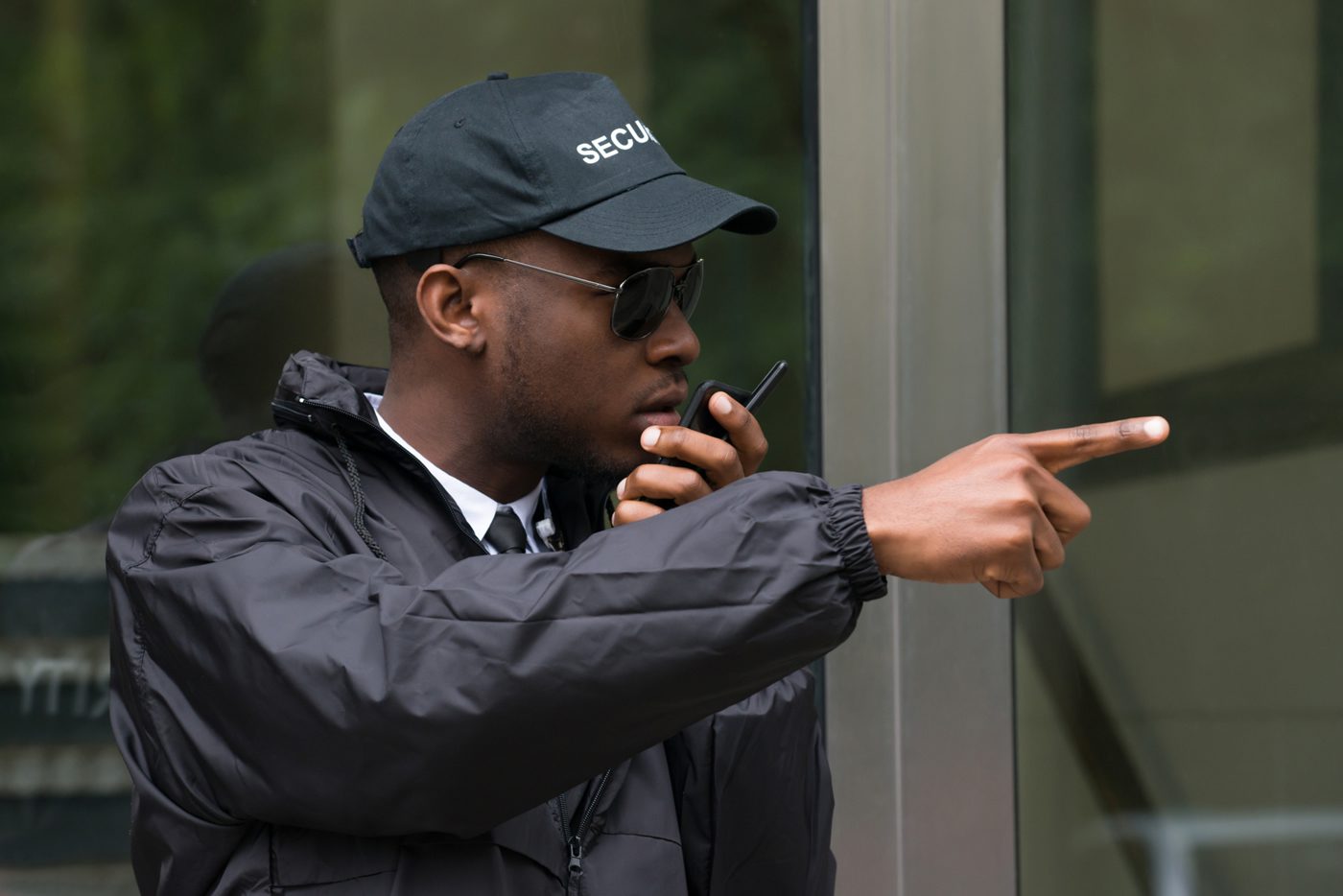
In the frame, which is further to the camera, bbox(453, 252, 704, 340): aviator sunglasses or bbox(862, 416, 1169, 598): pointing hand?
bbox(453, 252, 704, 340): aviator sunglasses

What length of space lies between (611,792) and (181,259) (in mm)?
1951

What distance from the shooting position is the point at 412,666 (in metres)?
1.50

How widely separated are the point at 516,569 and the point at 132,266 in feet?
6.82

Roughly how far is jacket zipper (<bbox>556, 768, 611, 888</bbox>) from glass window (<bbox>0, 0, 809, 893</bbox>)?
5.80 feet

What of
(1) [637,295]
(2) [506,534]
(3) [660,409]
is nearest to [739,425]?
(3) [660,409]

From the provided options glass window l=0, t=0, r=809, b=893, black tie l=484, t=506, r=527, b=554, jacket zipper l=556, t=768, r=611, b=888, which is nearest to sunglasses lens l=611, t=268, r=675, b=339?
black tie l=484, t=506, r=527, b=554

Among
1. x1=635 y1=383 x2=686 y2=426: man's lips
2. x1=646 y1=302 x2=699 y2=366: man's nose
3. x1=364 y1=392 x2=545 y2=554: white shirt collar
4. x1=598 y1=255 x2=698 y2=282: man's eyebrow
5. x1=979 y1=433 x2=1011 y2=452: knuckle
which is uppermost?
x1=598 y1=255 x2=698 y2=282: man's eyebrow

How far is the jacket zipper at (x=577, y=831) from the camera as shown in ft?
5.81

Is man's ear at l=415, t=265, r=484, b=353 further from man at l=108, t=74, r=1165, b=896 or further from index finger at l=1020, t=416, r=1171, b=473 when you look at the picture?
index finger at l=1020, t=416, r=1171, b=473

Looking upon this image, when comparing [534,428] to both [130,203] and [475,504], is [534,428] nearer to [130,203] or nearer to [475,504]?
[475,504]

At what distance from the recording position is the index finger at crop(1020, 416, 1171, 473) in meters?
1.43

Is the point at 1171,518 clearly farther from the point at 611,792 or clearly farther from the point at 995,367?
the point at 611,792

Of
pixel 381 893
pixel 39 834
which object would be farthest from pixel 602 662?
pixel 39 834

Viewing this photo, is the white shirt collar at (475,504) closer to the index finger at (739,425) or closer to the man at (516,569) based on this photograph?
the man at (516,569)
